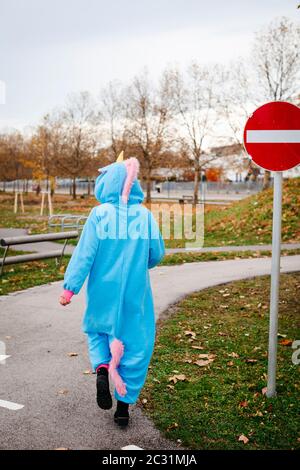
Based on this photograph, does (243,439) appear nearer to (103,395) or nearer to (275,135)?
(103,395)

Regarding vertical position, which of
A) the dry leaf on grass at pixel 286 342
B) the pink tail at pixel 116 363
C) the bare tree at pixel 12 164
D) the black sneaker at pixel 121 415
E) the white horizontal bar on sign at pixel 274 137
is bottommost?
the dry leaf on grass at pixel 286 342

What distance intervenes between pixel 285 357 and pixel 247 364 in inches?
18.9

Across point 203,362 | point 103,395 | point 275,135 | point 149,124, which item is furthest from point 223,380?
point 149,124

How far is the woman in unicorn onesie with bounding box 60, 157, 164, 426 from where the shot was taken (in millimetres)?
4172

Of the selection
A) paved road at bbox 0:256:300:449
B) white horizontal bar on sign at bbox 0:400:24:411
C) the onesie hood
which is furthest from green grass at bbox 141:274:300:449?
the onesie hood

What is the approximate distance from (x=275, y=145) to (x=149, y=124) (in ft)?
115

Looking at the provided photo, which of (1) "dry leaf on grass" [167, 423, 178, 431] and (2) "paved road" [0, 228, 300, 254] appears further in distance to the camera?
(2) "paved road" [0, 228, 300, 254]

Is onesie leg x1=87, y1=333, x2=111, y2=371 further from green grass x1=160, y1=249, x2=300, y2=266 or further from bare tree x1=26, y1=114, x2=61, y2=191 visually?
bare tree x1=26, y1=114, x2=61, y2=191

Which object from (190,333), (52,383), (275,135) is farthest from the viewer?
(190,333)

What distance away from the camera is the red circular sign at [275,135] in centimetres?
471

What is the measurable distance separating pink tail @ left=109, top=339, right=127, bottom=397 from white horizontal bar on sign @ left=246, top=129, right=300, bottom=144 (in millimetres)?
2038

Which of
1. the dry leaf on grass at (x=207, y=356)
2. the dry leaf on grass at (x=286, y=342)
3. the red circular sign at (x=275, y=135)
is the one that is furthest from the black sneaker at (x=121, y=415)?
the dry leaf on grass at (x=286, y=342)

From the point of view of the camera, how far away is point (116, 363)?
13.7ft

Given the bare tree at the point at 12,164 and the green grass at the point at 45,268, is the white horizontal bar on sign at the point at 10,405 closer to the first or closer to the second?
the green grass at the point at 45,268
